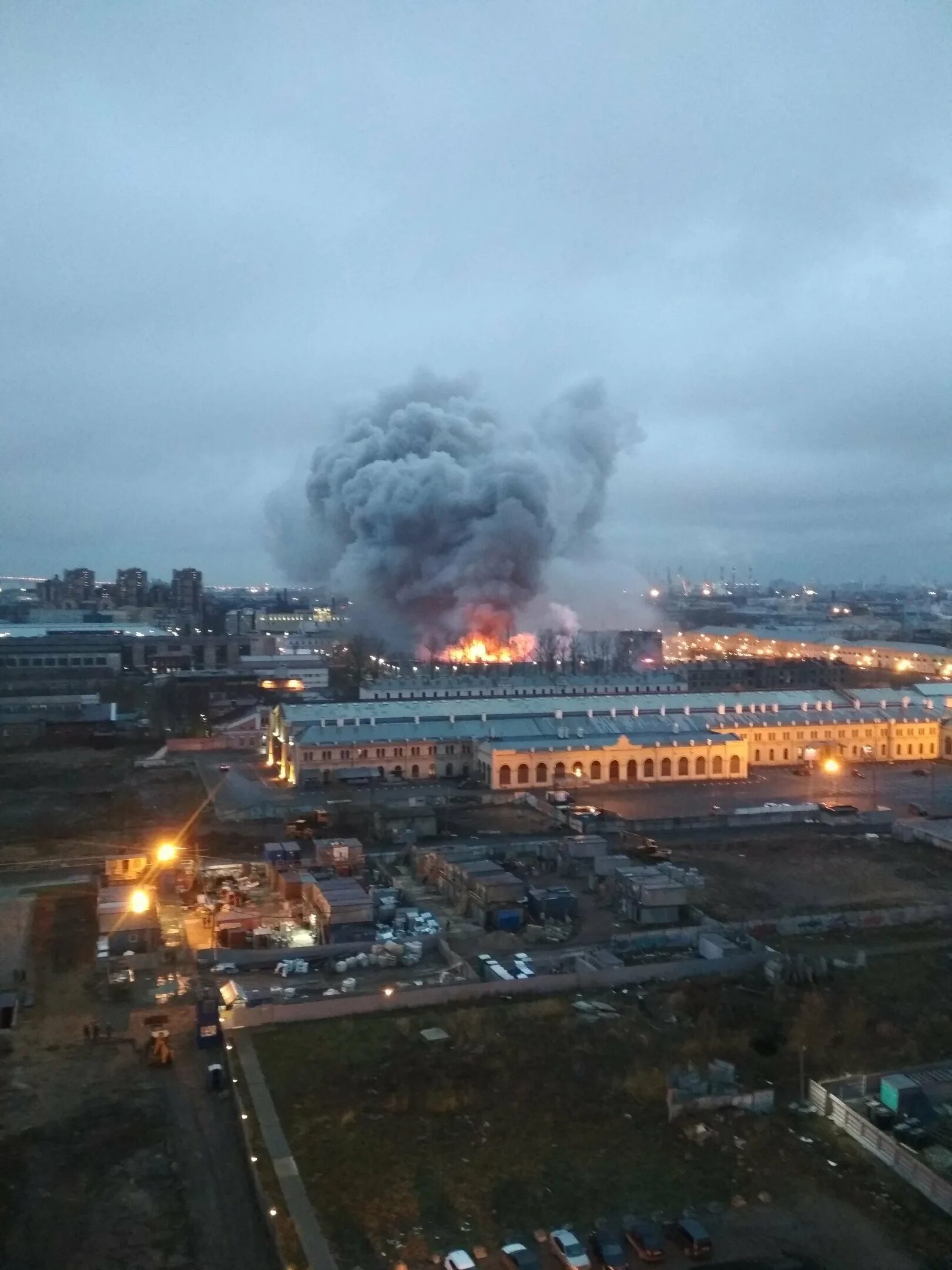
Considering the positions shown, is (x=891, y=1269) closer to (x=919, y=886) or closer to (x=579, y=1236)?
(x=579, y=1236)

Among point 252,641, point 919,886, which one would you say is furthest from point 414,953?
point 252,641

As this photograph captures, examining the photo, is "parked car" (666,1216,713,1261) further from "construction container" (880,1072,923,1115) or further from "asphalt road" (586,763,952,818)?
"asphalt road" (586,763,952,818)

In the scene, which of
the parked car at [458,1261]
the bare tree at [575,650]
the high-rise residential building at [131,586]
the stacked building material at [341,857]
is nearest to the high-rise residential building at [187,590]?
the high-rise residential building at [131,586]

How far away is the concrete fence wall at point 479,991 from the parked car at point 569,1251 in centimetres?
383

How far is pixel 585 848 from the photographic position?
607 inches

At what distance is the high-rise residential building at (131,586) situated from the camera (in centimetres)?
8581

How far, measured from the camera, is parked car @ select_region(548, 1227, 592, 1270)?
622 centimetres

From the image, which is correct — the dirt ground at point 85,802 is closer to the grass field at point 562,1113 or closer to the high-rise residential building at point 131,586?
the grass field at point 562,1113

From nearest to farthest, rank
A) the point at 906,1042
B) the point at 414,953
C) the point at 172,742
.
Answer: the point at 906,1042 → the point at 414,953 → the point at 172,742

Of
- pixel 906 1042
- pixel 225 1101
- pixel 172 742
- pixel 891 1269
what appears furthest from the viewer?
pixel 172 742

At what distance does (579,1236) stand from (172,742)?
2110 cm

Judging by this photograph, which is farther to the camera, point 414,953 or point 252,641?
point 252,641

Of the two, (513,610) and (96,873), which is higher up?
(513,610)

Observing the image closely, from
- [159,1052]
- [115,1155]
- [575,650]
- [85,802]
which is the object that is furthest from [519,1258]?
[575,650]
